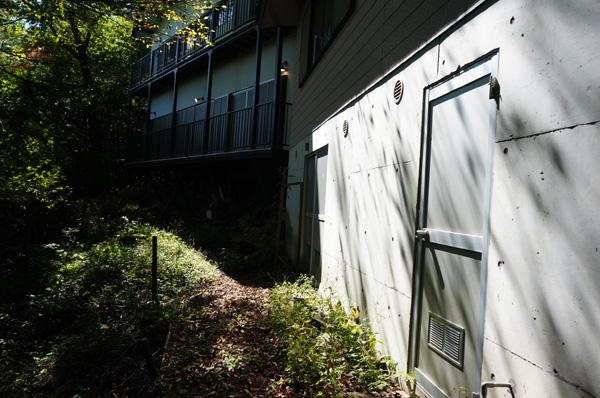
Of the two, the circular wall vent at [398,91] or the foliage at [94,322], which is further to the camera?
the foliage at [94,322]

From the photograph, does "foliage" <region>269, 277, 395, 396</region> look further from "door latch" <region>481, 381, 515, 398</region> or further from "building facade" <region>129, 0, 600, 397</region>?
"door latch" <region>481, 381, 515, 398</region>

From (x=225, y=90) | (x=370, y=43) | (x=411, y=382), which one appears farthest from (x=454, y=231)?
(x=225, y=90)

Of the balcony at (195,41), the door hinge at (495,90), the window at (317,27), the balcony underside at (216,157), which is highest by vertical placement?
the balcony at (195,41)

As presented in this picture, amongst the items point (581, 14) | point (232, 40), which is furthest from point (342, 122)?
point (232, 40)

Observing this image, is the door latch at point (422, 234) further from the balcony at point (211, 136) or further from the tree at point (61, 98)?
the tree at point (61, 98)

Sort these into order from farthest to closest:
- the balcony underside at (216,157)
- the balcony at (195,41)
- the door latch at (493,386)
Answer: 1. the balcony at (195,41)
2. the balcony underside at (216,157)
3. the door latch at (493,386)

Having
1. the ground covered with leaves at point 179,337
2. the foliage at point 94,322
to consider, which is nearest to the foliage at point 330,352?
the ground covered with leaves at point 179,337

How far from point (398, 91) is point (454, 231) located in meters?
1.51

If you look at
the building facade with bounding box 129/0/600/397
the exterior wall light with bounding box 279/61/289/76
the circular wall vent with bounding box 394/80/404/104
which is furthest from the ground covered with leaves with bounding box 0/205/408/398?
the exterior wall light with bounding box 279/61/289/76

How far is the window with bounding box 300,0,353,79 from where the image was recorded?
6.75m

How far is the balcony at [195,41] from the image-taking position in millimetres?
12508

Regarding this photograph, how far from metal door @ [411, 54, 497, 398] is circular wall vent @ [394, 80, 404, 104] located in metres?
0.48

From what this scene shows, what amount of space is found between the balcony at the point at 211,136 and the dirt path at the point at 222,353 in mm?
5176

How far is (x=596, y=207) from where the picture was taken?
163cm
